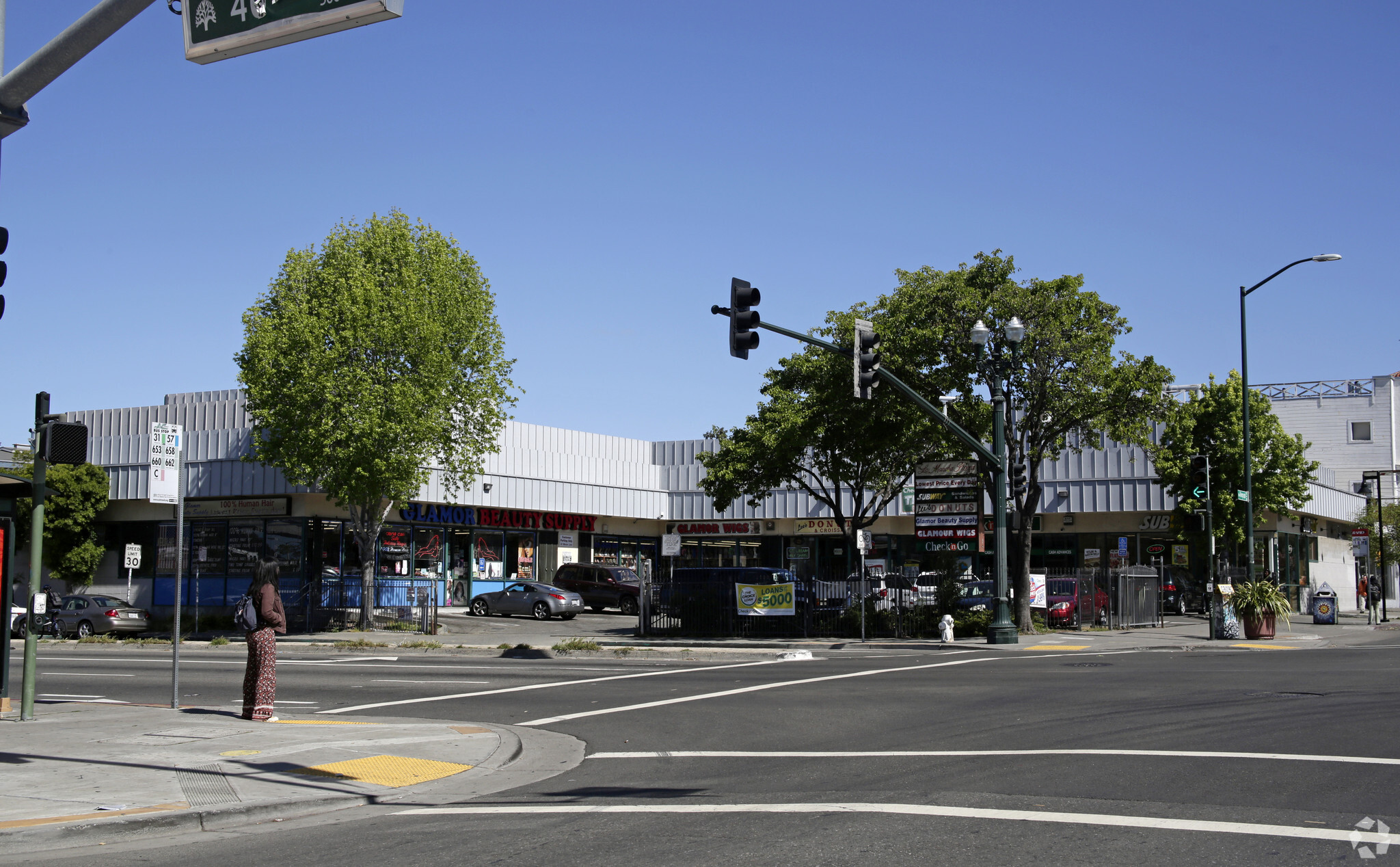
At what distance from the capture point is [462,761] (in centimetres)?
1084

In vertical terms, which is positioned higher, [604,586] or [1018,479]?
[1018,479]

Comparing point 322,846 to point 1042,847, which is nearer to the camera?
point 1042,847

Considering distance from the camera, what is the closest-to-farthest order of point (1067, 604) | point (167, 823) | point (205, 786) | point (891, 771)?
point (167, 823)
point (205, 786)
point (891, 771)
point (1067, 604)

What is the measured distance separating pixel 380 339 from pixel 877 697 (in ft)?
72.0

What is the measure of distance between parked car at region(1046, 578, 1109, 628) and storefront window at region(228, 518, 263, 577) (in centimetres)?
2571

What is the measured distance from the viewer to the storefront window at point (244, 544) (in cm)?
4103

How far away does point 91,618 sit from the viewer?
117 feet

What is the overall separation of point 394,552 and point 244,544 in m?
5.04

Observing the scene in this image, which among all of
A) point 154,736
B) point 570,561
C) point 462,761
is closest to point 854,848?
point 462,761

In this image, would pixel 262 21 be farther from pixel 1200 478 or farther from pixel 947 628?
pixel 1200 478

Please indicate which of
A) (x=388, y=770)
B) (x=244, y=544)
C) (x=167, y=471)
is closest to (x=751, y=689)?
(x=388, y=770)

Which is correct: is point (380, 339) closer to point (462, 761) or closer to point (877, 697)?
point (877, 697)

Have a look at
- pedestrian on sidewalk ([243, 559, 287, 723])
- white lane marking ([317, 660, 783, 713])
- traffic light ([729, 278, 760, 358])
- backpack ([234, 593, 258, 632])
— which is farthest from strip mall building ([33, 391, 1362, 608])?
backpack ([234, 593, 258, 632])

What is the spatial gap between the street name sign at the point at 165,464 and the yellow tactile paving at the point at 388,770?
17.1 ft
